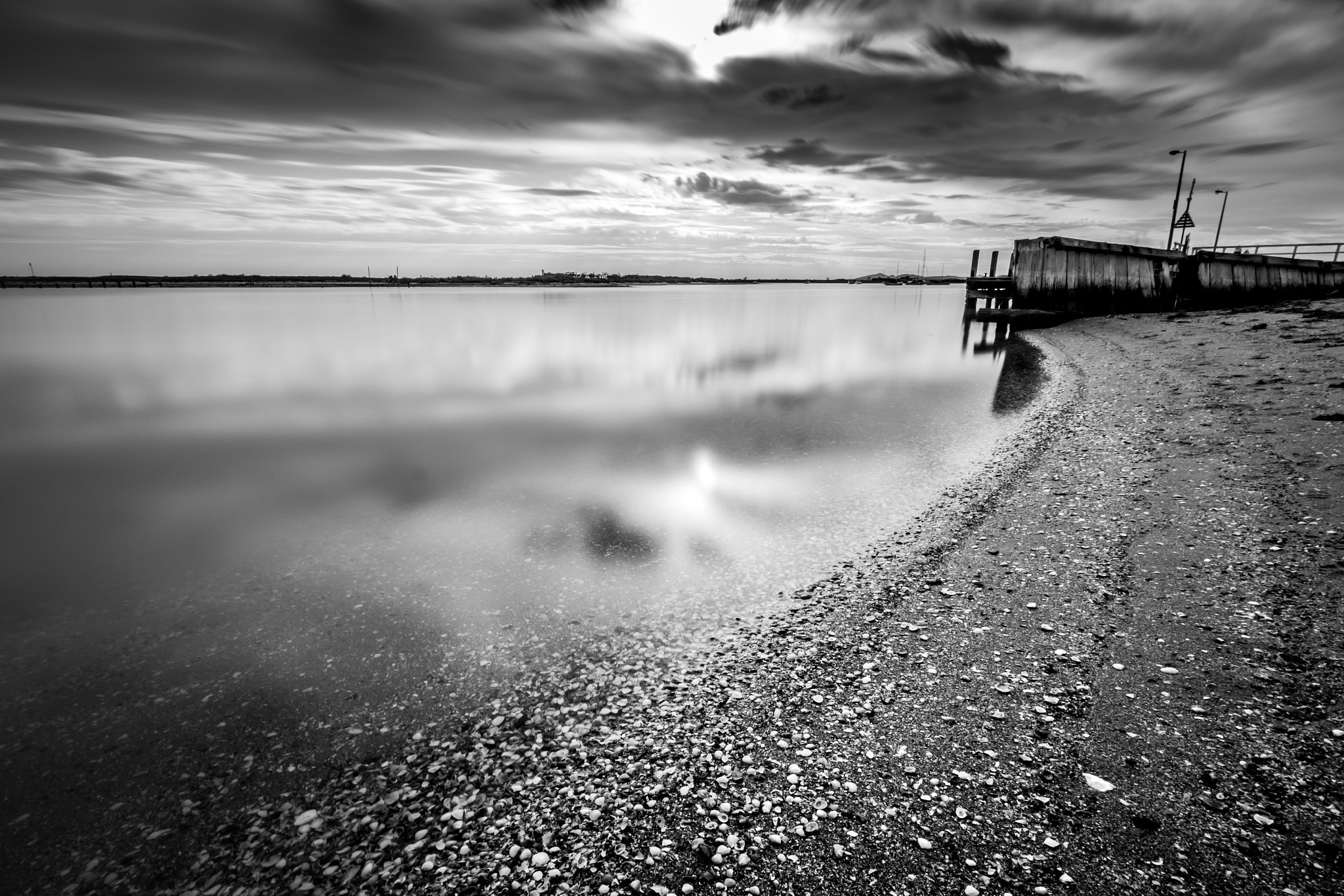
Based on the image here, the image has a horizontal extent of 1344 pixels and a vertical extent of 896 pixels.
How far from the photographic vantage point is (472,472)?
1143cm

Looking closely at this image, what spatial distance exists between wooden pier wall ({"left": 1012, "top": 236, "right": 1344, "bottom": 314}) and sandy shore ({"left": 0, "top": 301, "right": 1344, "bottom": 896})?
35.9 metres

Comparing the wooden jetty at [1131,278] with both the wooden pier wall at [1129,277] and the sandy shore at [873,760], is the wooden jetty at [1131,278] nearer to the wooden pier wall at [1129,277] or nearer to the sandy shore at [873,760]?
the wooden pier wall at [1129,277]

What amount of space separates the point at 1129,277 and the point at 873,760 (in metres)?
44.5

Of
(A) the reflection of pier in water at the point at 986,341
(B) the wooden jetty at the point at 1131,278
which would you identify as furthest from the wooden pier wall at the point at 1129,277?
(A) the reflection of pier in water at the point at 986,341

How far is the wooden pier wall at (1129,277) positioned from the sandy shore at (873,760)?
3591 cm

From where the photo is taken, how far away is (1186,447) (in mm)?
9836

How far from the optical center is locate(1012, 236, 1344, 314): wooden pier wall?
35.8 meters

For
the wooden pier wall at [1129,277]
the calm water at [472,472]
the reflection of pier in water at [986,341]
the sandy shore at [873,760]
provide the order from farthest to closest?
the wooden pier wall at [1129,277] < the reflection of pier in water at [986,341] < the calm water at [472,472] < the sandy shore at [873,760]

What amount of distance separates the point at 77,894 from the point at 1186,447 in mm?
14402

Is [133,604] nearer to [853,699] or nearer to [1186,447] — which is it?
[853,699]

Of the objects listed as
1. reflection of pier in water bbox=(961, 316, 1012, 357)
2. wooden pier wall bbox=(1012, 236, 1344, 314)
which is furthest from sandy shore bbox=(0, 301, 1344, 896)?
wooden pier wall bbox=(1012, 236, 1344, 314)

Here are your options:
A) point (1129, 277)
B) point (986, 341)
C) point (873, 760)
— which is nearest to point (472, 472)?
point (873, 760)

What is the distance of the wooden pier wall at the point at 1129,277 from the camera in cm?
3581

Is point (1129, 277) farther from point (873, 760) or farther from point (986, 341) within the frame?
point (873, 760)
